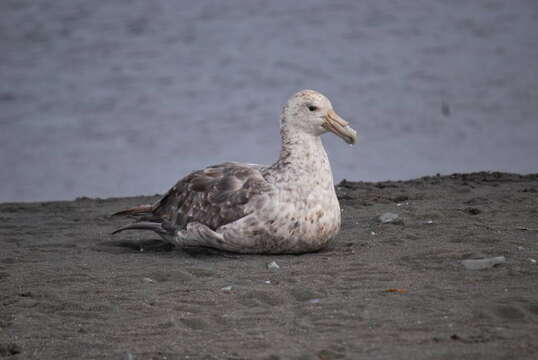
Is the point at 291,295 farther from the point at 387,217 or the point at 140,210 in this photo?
the point at 140,210

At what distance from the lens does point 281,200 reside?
621cm

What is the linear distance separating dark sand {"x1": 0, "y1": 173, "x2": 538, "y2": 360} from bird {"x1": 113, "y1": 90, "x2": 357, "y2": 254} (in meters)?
0.15

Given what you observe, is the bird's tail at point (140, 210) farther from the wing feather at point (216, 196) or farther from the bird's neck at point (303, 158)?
the bird's neck at point (303, 158)

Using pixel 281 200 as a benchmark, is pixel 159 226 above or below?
below

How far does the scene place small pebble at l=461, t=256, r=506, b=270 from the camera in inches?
218

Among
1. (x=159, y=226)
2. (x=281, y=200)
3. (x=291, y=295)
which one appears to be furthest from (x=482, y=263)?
(x=159, y=226)

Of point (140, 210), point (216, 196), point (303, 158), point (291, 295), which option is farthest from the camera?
point (140, 210)

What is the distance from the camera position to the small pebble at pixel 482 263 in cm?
553

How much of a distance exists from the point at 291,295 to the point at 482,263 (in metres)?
1.27

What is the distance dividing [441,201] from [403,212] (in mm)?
805

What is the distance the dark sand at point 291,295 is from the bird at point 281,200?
0.15 meters

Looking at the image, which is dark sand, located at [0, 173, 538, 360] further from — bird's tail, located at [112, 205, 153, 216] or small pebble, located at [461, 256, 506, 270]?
bird's tail, located at [112, 205, 153, 216]

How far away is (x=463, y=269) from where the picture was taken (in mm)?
5551

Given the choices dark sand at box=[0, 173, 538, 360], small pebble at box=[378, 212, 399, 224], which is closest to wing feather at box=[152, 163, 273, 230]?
dark sand at box=[0, 173, 538, 360]
